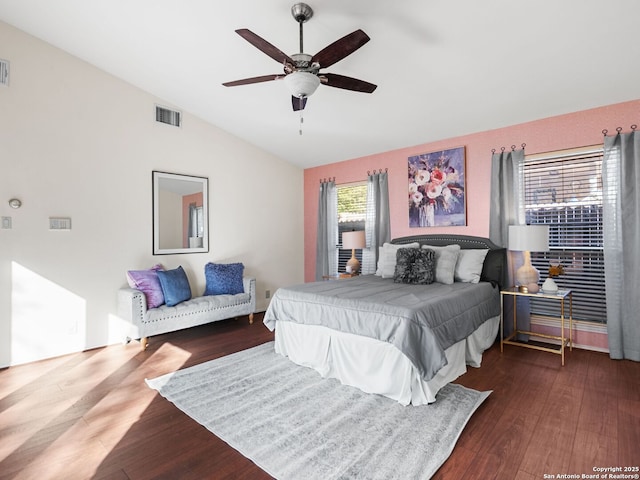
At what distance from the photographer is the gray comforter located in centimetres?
250

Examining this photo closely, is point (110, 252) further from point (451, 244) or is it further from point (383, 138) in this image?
point (451, 244)

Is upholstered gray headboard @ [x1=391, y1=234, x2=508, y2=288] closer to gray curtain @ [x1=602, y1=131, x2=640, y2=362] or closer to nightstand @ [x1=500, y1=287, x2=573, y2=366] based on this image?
nightstand @ [x1=500, y1=287, x2=573, y2=366]

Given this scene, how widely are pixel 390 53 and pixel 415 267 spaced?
2.19 metres

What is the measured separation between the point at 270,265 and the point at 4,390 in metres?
3.70

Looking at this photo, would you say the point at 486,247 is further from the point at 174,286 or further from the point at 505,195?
the point at 174,286

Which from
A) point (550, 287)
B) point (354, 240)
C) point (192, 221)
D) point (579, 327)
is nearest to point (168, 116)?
point (192, 221)

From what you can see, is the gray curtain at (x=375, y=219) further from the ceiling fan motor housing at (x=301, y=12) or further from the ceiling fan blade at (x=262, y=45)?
the ceiling fan blade at (x=262, y=45)

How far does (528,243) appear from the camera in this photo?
3531 millimetres

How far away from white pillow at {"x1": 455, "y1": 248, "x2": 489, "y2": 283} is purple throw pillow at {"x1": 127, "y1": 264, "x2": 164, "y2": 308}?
3.56 m

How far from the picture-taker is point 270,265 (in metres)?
6.05

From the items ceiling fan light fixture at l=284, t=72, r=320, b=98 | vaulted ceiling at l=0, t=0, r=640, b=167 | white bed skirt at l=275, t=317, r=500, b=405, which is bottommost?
white bed skirt at l=275, t=317, r=500, b=405

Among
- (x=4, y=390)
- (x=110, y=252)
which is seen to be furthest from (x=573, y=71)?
(x=4, y=390)

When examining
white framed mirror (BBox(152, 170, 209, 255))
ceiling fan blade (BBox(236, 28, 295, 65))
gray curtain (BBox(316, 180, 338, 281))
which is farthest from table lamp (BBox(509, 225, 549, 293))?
white framed mirror (BBox(152, 170, 209, 255))

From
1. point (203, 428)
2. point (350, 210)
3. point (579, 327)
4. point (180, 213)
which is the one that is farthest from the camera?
point (350, 210)
